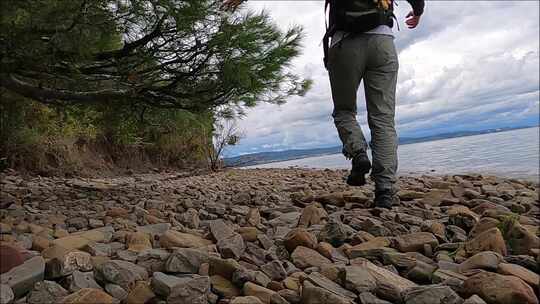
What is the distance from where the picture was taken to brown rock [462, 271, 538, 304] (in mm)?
1128

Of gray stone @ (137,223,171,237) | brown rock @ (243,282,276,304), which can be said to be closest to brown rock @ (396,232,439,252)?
brown rock @ (243,282,276,304)

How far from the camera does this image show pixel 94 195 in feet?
12.2

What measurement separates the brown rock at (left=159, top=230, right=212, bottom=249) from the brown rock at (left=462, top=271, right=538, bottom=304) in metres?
0.93

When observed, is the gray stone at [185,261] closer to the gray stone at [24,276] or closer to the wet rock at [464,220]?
the gray stone at [24,276]

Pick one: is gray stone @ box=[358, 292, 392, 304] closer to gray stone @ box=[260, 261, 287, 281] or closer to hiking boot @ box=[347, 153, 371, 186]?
gray stone @ box=[260, 261, 287, 281]

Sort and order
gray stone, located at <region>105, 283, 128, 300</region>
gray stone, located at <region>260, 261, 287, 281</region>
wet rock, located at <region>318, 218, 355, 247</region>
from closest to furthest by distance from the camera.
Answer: gray stone, located at <region>105, 283, 128, 300</region> → gray stone, located at <region>260, 261, 287, 281</region> → wet rock, located at <region>318, 218, 355, 247</region>

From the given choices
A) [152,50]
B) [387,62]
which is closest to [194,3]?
[152,50]

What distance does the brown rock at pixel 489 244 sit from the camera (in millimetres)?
1552

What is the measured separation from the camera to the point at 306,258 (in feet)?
4.91

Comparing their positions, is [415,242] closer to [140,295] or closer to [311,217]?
[311,217]

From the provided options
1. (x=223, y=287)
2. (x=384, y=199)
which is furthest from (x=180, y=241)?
(x=384, y=199)

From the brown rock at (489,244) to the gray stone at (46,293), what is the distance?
130 centimetres

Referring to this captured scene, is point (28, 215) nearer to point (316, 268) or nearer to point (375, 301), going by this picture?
point (316, 268)

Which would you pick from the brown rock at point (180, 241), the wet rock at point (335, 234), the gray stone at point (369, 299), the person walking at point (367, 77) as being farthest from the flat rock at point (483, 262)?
the person walking at point (367, 77)
